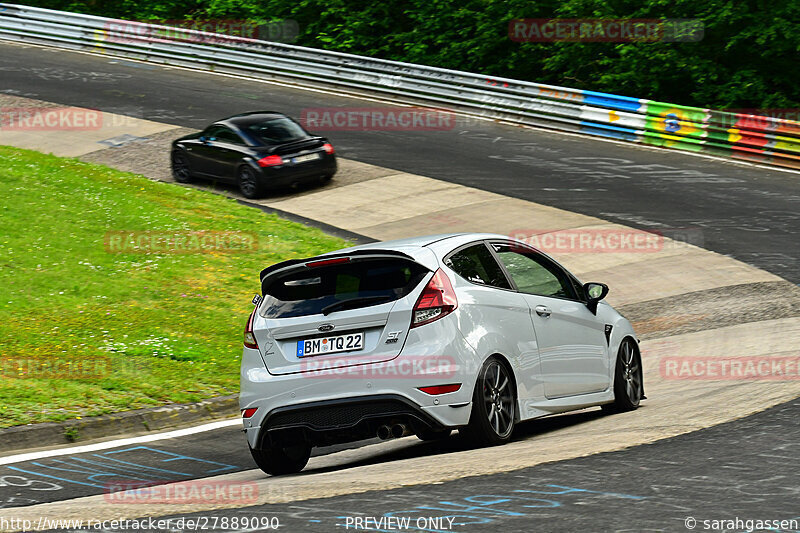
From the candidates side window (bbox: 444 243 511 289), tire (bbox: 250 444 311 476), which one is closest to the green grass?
tire (bbox: 250 444 311 476)

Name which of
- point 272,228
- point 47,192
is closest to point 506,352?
point 272,228

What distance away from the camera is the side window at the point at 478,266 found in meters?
7.48

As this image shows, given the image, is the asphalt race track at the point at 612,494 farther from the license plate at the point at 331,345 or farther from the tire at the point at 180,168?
the tire at the point at 180,168

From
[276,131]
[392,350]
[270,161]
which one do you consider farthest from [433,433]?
[276,131]

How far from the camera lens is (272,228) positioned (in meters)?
18.4

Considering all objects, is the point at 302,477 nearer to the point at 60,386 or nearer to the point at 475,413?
the point at 475,413

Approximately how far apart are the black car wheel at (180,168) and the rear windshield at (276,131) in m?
1.78

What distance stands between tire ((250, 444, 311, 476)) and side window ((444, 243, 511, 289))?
178cm

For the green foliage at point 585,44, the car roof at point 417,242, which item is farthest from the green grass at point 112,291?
the green foliage at point 585,44

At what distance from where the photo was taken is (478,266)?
7727 millimetres

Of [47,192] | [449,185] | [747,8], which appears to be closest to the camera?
[47,192]

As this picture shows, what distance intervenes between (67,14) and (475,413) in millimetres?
33451

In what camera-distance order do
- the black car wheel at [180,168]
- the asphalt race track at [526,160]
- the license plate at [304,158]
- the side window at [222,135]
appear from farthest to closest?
the black car wheel at [180,168] → the side window at [222,135] → the license plate at [304,158] → the asphalt race track at [526,160]

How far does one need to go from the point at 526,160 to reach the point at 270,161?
5980 mm
